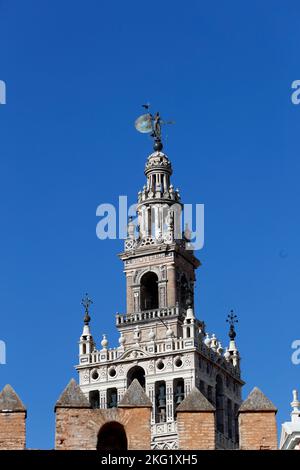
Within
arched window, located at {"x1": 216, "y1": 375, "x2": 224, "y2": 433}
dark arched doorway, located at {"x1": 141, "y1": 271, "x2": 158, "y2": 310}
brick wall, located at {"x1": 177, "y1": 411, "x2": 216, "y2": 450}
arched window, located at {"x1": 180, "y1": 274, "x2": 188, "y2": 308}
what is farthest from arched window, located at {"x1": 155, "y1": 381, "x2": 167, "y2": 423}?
brick wall, located at {"x1": 177, "y1": 411, "x2": 216, "y2": 450}

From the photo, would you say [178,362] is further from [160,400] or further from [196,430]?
[196,430]

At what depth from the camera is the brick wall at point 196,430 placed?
4341cm

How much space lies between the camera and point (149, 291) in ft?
415

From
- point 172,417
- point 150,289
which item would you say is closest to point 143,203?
point 150,289

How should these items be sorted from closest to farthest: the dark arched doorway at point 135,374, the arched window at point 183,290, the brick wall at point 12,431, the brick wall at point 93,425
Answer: the brick wall at point 12,431 < the brick wall at point 93,425 < the dark arched doorway at point 135,374 < the arched window at point 183,290

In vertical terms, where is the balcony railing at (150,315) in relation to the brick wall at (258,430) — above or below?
above

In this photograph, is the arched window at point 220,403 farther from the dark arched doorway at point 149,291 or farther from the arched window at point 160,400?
the dark arched doorway at point 149,291

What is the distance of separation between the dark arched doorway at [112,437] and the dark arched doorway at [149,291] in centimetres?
8000

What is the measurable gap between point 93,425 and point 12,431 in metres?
2.02

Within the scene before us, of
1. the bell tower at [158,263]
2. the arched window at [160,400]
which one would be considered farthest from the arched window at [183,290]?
the arched window at [160,400]

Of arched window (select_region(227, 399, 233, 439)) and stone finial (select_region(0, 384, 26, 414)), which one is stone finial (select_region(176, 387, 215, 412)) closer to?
stone finial (select_region(0, 384, 26, 414))
